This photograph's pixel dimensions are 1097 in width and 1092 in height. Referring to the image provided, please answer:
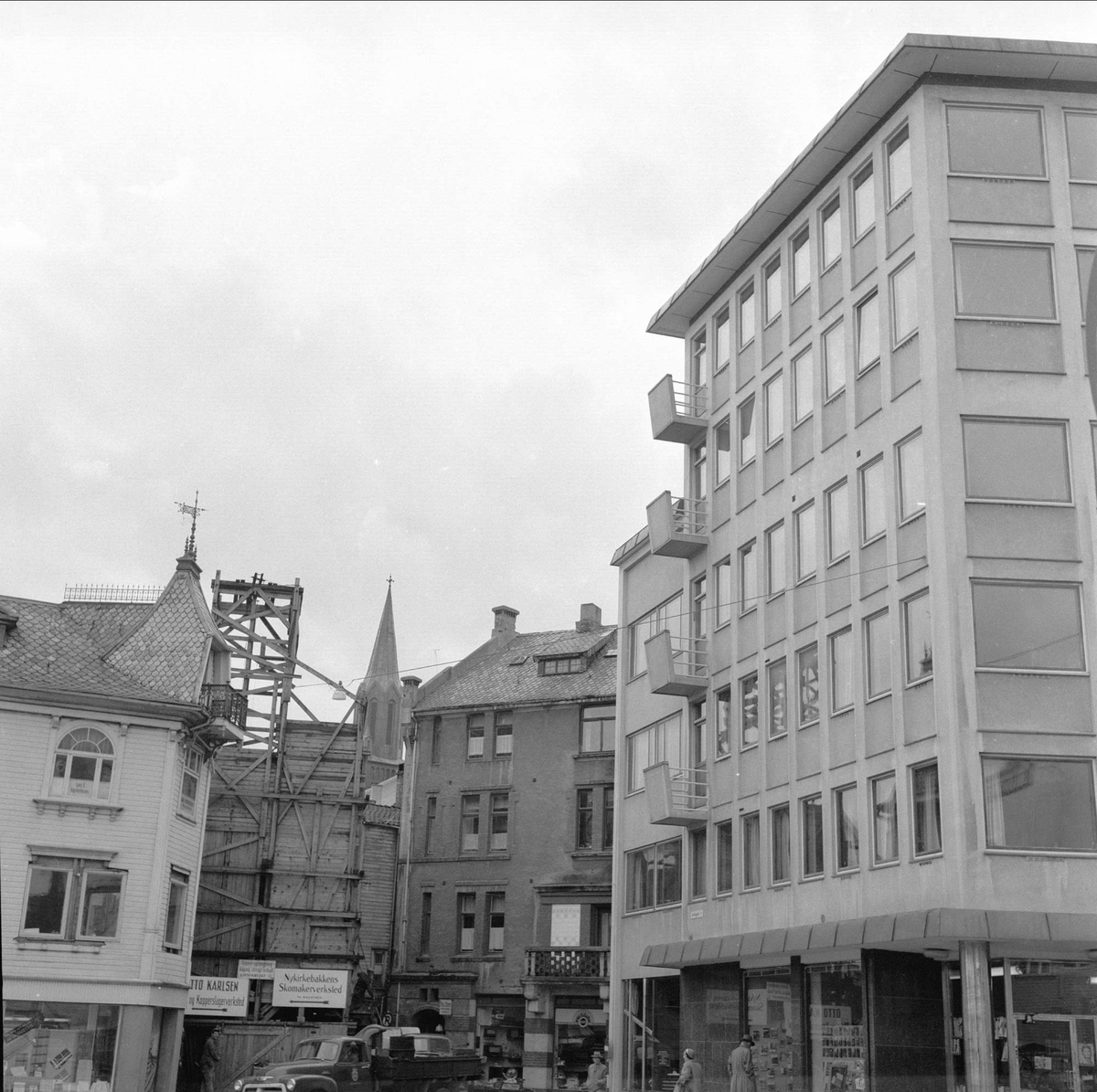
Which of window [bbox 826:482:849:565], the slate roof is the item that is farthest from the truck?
the slate roof

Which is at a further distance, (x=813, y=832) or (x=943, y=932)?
(x=813, y=832)

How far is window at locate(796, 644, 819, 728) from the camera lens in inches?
1179

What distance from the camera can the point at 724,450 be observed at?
121ft

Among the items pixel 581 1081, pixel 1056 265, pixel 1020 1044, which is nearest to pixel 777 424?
pixel 1056 265

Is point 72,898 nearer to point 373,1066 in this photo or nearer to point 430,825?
point 373,1066

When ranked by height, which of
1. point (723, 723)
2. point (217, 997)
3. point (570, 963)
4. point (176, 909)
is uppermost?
point (723, 723)

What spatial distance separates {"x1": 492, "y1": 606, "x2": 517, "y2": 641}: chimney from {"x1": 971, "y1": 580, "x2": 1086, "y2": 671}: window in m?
38.2

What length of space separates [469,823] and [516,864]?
3.05 metres

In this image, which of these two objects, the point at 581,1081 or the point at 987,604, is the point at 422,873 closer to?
the point at 581,1081

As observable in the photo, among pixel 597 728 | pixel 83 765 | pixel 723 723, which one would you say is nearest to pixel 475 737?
pixel 597 728

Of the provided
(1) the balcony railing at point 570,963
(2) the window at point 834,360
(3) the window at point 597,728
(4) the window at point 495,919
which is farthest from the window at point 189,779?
(2) the window at point 834,360

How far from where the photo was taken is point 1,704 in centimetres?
3441

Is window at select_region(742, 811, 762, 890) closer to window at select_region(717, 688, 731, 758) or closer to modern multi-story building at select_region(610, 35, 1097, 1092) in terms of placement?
modern multi-story building at select_region(610, 35, 1097, 1092)

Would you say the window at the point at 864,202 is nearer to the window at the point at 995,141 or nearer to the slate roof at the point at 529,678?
the window at the point at 995,141
